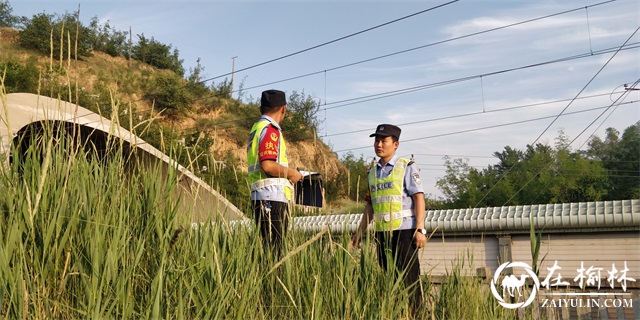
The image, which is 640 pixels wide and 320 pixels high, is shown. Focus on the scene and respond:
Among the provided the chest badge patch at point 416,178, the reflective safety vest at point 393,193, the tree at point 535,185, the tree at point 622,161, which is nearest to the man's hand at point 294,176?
the reflective safety vest at point 393,193

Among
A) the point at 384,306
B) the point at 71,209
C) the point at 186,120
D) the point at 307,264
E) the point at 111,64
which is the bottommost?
the point at 384,306

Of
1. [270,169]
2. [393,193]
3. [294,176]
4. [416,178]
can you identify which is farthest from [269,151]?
[416,178]

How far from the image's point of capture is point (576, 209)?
1361 cm

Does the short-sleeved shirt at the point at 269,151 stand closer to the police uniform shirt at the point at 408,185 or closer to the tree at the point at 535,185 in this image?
the police uniform shirt at the point at 408,185

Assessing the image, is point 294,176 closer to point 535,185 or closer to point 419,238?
point 419,238

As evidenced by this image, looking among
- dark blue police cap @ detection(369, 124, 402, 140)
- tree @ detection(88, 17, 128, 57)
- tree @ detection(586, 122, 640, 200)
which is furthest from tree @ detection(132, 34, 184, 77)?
dark blue police cap @ detection(369, 124, 402, 140)

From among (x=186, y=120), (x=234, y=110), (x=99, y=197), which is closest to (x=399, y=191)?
(x=99, y=197)

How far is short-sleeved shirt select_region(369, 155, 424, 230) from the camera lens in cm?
422

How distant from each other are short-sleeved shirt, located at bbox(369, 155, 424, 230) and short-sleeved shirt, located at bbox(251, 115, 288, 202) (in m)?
0.84

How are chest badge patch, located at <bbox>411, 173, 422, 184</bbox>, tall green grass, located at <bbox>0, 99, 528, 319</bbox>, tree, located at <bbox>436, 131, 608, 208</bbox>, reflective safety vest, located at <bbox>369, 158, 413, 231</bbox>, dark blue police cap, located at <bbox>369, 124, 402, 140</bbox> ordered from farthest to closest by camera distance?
tree, located at <bbox>436, 131, 608, 208</bbox> < dark blue police cap, located at <bbox>369, 124, 402, 140</bbox> < chest badge patch, located at <bbox>411, 173, 422, 184</bbox> < reflective safety vest, located at <bbox>369, 158, 413, 231</bbox> < tall green grass, located at <bbox>0, 99, 528, 319</bbox>

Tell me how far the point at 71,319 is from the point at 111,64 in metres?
53.2

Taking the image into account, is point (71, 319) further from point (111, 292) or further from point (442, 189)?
point (442, 189)

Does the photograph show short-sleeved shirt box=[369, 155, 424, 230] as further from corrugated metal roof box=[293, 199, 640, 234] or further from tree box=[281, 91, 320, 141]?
tree box=[281, 91, 320, 141]

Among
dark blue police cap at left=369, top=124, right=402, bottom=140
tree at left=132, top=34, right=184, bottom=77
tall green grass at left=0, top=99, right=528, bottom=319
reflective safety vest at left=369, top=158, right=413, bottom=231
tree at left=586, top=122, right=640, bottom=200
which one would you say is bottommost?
tall green grass at left=0, top=99, right=528, bottom=319
